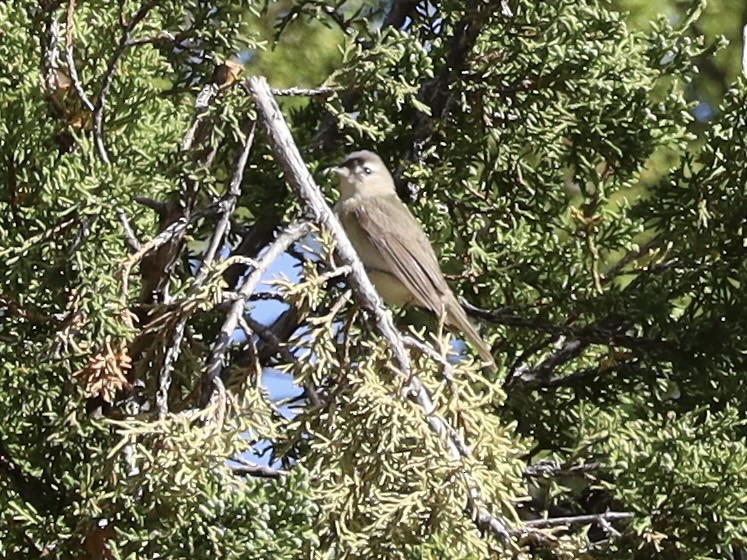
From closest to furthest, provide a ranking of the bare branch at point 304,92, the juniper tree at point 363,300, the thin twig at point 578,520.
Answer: the juniper tree at point 363,300 → the thin twig at point 578,520 → the bare branch at point 304,92

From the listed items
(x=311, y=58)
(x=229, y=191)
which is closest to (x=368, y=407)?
(x=229, y=191)

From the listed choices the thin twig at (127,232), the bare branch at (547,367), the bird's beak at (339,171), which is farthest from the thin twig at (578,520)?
the bird's beak at (339,171)

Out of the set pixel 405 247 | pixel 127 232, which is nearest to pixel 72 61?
pixel 127 232

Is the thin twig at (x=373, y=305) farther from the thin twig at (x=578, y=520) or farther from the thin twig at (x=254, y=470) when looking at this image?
the thin twig at (x=254, y=470)

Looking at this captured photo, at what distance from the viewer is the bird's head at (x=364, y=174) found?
12.5 ft

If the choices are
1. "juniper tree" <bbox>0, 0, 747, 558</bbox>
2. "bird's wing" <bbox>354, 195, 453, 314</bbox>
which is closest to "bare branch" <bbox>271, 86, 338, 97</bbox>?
"juniper tree" <bbox>0, 0, 747, 558</bbox>

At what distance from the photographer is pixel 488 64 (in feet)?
12.0

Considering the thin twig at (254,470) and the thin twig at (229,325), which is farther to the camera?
the thin twig at (254,470)

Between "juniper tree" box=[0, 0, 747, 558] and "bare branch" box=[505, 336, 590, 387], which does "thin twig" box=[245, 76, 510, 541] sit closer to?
"juniper tree" box=[0, 0, 747, 558]

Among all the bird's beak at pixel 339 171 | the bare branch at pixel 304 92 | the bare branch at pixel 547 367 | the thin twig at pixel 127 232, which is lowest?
the bare branch at pixel 547 367

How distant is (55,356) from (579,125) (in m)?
1.63

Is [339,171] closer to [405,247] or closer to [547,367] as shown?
[405,247]

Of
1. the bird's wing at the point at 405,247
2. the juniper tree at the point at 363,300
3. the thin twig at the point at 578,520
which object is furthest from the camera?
the bird's wing at the point at 405,247

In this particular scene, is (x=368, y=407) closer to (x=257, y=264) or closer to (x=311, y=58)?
(x=257, y=264)
